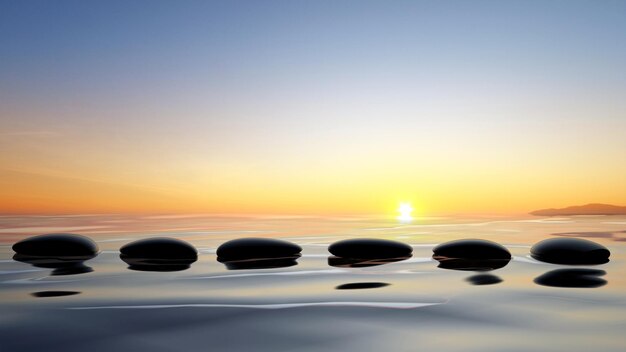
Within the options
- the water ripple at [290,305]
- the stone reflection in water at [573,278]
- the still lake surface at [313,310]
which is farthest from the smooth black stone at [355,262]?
the water ripple at [290,305]

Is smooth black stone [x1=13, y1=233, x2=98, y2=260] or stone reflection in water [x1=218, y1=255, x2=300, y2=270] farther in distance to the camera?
smooth black stone [x1=13, y1=233, x2=98, y2=260]

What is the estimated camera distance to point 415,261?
9328 millimetres

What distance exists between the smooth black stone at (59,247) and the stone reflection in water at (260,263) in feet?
9.44

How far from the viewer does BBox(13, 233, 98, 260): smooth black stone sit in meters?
10.3

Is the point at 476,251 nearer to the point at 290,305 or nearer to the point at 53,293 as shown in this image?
the point at 290,305

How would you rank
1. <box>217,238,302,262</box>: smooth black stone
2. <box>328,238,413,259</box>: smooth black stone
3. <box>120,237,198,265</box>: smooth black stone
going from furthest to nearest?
<box>328,238,413,259</box>: smooth black stone
<box>217,238,302,262</box>: smooth black stone
<box>120,237,198,265</box>: smooth black stone

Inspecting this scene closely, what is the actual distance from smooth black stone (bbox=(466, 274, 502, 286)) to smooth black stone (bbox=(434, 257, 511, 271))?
31.3 inches

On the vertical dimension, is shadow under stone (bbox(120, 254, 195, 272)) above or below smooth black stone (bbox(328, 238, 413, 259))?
below

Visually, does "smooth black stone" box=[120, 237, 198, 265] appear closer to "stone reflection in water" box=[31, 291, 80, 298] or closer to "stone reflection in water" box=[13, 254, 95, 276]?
"stone reflection in water" box=[13, 254, 95, 276]

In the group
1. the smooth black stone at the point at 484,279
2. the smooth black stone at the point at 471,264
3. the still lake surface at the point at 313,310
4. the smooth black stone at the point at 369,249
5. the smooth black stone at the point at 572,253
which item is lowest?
the still lake surface at the point at 313,310

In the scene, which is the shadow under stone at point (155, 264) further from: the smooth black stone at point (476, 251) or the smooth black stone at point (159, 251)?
the smooth black stone at point (476, 251)

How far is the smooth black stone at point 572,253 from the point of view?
9258 millimetres

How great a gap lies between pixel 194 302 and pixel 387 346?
7.95ft

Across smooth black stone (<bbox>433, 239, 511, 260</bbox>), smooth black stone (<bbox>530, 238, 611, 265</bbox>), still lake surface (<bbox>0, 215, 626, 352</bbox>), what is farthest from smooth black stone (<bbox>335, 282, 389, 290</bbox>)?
smooth black stone (<bbox>530, 238, 611, 265</bbox>)
